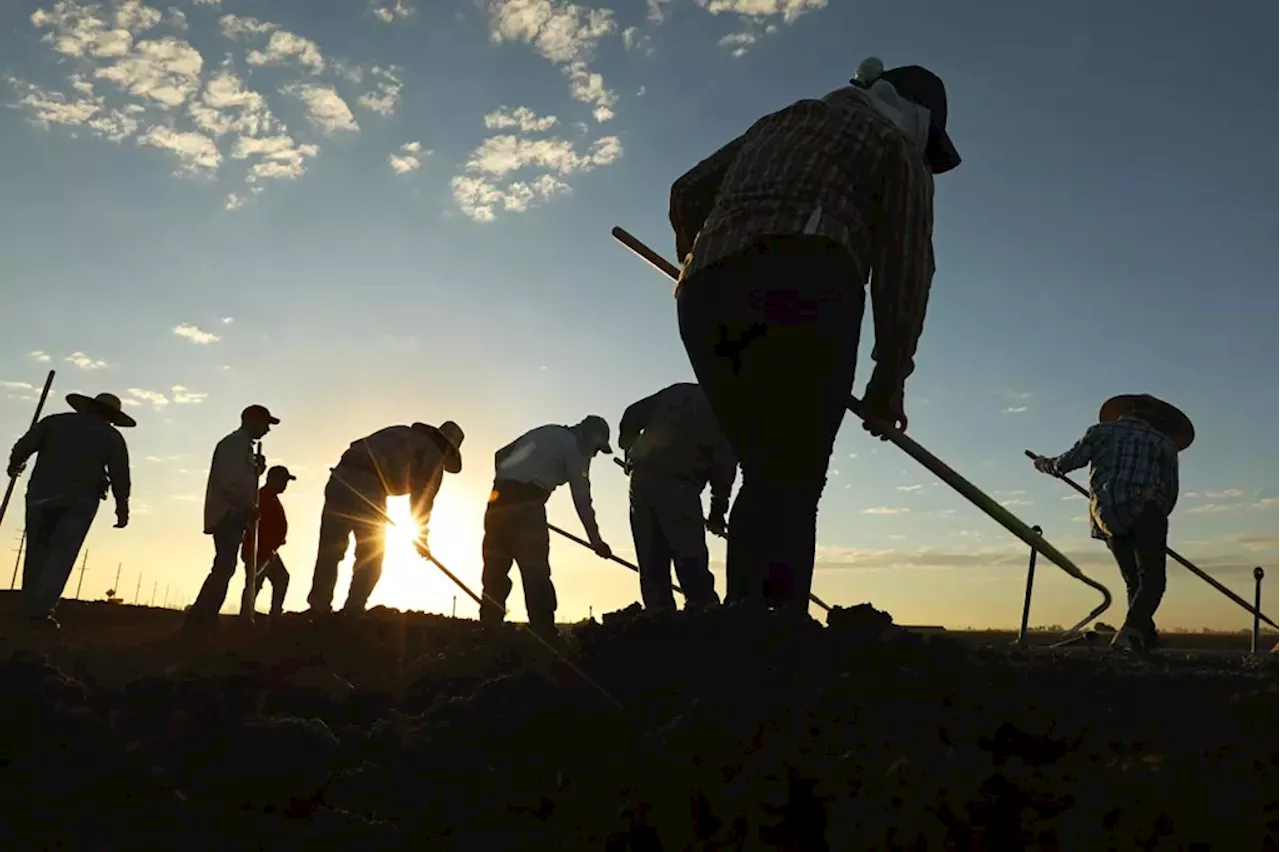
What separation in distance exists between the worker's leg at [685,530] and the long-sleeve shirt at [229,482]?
11.3 ft

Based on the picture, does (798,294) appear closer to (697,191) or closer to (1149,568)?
(697,191)

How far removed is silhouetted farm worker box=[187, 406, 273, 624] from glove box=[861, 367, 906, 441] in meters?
5.91

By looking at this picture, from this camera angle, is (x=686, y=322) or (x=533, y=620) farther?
(x=533, y=620)

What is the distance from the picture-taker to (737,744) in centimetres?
168

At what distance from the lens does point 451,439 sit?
28.4ft

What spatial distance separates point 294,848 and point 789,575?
4.51 feet

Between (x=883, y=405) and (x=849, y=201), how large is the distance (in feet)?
2.07

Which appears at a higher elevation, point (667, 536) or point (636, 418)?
point (636, 418)

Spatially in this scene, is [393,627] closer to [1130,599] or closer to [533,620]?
[533,620]

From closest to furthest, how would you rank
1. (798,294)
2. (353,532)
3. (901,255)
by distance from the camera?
1. (798,294)
2. (901,255)
3. (353,532)

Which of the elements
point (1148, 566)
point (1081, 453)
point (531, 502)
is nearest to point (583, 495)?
point (531, 502)

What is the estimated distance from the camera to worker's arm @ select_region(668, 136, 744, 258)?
2.81m

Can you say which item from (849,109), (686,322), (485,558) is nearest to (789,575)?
(686,322)

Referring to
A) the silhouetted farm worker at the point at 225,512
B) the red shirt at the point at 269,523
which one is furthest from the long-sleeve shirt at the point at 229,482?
the red shirt at the point at 269,523
